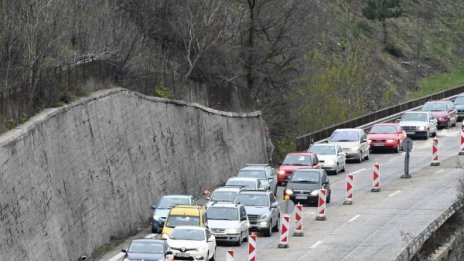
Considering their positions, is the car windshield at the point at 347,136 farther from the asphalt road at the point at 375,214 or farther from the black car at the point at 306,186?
the black car at the point at 306,186

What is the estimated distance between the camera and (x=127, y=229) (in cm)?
4312

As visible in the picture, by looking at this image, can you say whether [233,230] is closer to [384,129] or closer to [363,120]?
[384,129]

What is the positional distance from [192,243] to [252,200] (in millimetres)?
7454

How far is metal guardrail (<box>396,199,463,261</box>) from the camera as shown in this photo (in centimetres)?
3162

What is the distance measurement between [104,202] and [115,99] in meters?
4.95

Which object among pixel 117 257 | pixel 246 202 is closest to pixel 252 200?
pixel 246 202

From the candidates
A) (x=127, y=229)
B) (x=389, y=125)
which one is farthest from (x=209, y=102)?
(x=127, y=229)

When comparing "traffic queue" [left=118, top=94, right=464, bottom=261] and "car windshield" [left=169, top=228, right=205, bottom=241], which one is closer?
"traffic queue" [left=118, top=94, right=464, bottom=261]

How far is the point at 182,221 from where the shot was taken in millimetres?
37875

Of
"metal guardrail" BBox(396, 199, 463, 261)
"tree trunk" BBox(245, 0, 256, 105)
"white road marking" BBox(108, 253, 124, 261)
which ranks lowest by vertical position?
"white road marking" BBox(108, 253, 124, 261)

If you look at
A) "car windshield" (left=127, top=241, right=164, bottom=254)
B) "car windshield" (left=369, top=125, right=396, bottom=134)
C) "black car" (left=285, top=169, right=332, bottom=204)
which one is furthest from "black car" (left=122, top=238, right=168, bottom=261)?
"car windshield" (left=369, top=125, right=396, bottom=134)

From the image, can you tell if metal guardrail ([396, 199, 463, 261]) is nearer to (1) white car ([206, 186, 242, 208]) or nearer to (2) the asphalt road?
(2) the asphalt road

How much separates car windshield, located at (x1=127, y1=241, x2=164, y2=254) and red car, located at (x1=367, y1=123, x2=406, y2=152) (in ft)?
107

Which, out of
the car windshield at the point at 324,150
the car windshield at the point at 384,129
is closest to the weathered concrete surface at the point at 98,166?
the car windshield at the point at 324,150
